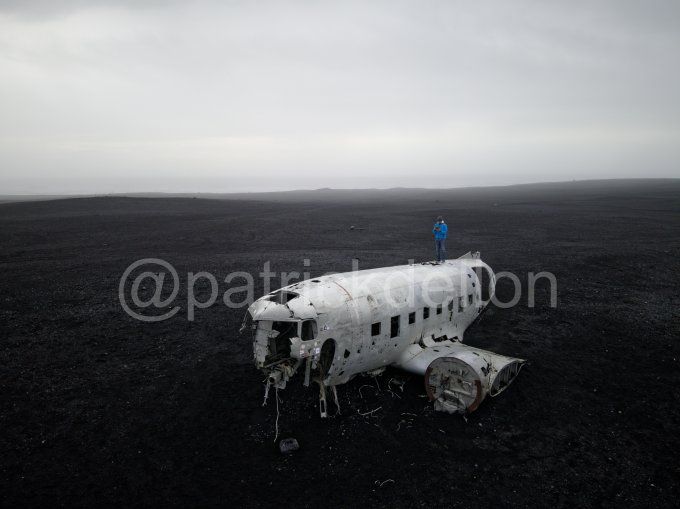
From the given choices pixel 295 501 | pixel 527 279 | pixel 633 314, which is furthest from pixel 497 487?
pixel 527 279

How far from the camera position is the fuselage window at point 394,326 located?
12461 mm

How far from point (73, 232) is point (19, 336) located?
31121 millimetres

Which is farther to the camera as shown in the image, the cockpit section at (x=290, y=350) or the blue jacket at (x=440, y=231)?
the blue jacket at (x=440, y=231)

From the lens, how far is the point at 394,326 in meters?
12.6

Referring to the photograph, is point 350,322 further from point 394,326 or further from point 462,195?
point 462,195

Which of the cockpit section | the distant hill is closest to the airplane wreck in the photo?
the cockpit section

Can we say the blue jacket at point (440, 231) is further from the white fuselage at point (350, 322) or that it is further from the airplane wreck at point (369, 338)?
the airplane wreck at point (369, 338)

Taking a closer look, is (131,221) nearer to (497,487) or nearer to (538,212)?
(497,487)

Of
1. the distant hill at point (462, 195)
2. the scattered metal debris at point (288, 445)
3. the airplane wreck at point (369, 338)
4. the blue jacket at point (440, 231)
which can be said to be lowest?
the scattered metal debris at point (288, 445)

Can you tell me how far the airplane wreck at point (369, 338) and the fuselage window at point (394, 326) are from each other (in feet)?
0.12

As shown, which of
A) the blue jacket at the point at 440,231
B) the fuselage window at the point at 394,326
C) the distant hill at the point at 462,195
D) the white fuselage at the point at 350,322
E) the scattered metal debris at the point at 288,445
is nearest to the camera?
the scattered metal debris at the point at 288,445

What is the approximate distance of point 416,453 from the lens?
10.5 m

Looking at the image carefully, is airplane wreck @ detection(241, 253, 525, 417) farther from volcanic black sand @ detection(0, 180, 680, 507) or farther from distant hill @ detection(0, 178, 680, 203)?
distant hill @ detection(0, 178, 680, 203)

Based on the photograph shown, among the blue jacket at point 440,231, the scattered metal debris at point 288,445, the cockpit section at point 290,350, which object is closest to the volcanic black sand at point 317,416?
the scattered metal debris at point 288,445
